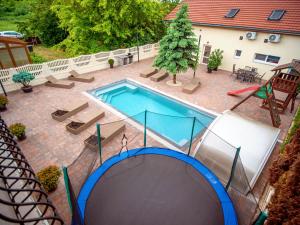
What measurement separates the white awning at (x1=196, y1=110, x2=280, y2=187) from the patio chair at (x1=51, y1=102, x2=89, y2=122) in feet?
21.6

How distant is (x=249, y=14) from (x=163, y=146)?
13438 millimetres

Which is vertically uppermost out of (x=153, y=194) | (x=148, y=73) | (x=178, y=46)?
(x=178, y=46)

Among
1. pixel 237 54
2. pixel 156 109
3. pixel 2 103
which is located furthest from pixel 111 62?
pixel 237 54

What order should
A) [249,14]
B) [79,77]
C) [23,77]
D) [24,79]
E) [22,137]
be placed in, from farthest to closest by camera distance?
[249,14], [79,77], [24,79], [23,77], [22,137]

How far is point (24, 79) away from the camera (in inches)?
438

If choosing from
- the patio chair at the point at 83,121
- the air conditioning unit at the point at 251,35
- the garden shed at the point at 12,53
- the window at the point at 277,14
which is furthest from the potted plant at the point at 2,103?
A: the window at the point at 277,14

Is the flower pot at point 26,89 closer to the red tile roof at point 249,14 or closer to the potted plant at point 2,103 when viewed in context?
the potted plant at point 2,103

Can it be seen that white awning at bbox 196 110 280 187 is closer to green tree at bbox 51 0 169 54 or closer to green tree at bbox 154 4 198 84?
green tree at bbox 154 4 198 84

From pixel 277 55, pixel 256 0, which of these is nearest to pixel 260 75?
pixel 277 55

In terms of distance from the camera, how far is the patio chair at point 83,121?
323 inches

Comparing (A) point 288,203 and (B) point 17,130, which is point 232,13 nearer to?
(A) point 288,203

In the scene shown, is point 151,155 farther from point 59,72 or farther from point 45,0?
point 45,0

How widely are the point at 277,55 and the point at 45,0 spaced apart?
2572cm

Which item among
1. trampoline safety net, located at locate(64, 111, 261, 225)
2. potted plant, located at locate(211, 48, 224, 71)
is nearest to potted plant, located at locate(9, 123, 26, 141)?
trampoline safety net, located at locate(64, 111, 261, 225)
